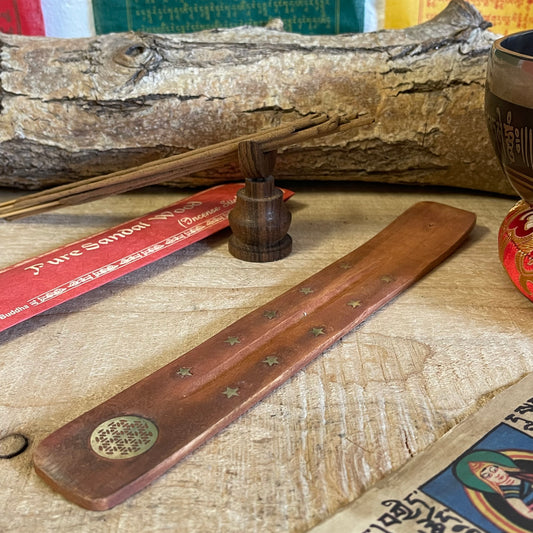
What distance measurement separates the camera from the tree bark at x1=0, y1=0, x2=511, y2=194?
38.7 inches

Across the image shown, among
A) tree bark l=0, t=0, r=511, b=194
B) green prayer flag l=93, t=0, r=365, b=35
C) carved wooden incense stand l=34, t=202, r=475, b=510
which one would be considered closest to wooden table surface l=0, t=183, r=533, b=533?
carved wooden incense stand l=34, t=202, r=475, b=510

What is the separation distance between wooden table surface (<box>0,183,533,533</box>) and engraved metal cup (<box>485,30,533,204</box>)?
0.51 ft

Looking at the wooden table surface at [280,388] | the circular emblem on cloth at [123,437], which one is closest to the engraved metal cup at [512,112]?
the wooden table surface at [280,388]

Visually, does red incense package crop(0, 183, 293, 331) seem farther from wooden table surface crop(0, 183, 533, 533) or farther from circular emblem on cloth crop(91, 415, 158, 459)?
circular emblem on cloth crop(91, 415, 158, 459)

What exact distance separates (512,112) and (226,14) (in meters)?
0.71

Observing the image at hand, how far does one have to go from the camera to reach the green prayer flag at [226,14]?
4.00ft

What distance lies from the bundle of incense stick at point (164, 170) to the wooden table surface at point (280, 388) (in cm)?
7

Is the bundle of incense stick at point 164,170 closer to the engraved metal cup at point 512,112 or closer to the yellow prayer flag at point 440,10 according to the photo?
the engraved metal cup at point 512,112

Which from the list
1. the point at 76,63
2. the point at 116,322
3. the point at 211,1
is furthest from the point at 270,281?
the point at 211,1

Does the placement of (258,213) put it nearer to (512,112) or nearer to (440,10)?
(512,112)

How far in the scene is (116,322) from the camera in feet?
2.41

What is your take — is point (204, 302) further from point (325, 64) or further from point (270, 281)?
point (325, 64)

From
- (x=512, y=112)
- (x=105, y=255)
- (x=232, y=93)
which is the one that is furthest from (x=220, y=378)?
(x=232, y=93)

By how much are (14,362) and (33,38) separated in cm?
59
